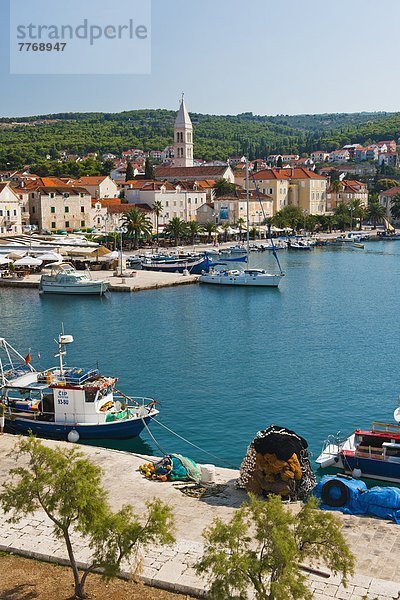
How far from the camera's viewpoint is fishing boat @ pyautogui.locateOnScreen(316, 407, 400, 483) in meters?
20.2

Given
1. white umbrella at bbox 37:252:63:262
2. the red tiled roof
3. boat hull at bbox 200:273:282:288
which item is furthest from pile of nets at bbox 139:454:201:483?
the red tiled roof

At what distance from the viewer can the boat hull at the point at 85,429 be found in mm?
23250

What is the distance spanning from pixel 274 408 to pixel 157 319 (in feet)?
66.4

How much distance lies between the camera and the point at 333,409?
88.5 ft

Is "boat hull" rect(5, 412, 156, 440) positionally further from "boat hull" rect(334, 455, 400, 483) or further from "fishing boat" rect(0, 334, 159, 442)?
"boat hull" rect(334, 455, 400, 483)

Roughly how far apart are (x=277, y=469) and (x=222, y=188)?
98.8 metres

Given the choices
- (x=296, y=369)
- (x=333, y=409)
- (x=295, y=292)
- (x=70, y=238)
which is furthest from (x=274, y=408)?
(x=70, y=238)

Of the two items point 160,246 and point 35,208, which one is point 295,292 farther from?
point 35,208

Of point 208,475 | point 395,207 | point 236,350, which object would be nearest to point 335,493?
point 208,475

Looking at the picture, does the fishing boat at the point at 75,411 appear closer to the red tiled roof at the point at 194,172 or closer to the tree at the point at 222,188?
the tree at the point at 222,188

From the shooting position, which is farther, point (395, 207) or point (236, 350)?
point (395, 207)

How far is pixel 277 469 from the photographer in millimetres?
17719

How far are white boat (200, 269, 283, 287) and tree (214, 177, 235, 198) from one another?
2001 inches

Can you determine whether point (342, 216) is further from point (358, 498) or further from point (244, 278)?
point (358, 498)
